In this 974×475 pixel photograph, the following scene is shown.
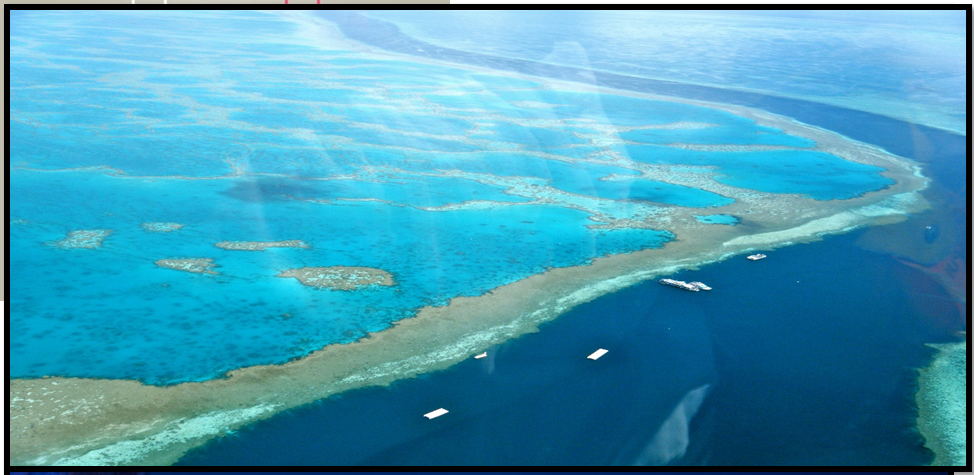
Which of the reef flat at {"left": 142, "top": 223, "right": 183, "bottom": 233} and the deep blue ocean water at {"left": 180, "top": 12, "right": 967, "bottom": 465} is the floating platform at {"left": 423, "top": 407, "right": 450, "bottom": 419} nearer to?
the deep blue ocean water at {"left": 180, "top": 12, "right": 967, "bottom": 465}

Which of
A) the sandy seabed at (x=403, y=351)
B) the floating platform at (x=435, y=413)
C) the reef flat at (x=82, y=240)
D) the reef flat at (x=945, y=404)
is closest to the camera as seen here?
the sandy seabed at (x=403, y=351)

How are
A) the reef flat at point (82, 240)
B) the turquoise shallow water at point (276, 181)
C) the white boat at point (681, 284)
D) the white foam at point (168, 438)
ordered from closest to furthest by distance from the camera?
the white foam at point (168, 438) < the turquoise shallow water at point (276, 181) < the reef flat at point (82, 240) < the white boat at point (681, 284)

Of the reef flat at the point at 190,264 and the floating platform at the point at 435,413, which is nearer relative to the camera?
the floating platform at the point at 435,413

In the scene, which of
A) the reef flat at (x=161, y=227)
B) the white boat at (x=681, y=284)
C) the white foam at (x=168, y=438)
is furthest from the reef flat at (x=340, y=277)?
the white boat at (x=681, y=284)

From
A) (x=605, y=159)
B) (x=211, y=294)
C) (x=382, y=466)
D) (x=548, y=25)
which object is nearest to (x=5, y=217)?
(x=211, y=294)

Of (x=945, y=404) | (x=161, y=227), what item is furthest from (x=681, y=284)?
(x=161, y=227)

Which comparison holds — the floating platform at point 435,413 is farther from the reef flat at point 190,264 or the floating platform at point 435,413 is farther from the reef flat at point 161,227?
the reef flat at point 161,227
